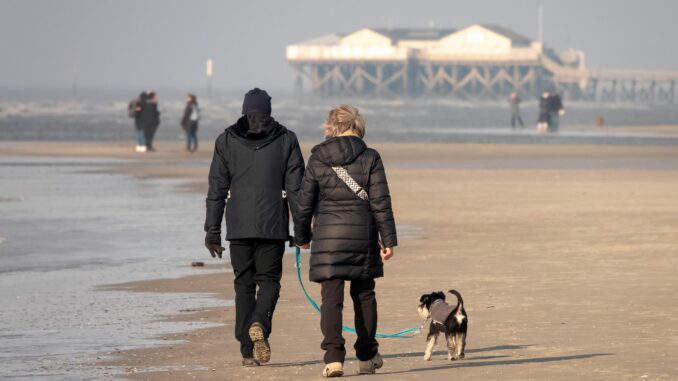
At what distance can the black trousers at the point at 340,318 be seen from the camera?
8.41 m

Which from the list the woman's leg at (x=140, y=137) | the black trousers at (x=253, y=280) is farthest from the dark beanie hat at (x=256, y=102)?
the woman's leg at (x=140, y=137)

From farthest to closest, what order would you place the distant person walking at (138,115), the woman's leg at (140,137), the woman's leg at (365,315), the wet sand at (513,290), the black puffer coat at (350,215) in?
the woman's leg at (140,137) < the distant person walking at (138,115) < the wet sand at (513,290) < the woman's leg at (365,315) < the black puffer coat at (350,215)

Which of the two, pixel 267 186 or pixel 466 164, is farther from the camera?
pixel 466 164

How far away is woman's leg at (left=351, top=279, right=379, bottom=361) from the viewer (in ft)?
27.8

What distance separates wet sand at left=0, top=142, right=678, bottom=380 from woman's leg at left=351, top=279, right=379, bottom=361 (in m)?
0.16

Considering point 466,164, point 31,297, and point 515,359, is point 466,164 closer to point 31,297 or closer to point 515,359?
point 31,297

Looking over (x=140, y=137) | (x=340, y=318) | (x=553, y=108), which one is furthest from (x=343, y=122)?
(x=553, y=108)

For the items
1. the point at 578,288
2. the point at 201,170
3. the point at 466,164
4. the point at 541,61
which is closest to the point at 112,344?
the point at 578,288

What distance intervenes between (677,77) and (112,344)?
141 meters

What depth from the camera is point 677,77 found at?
481ft

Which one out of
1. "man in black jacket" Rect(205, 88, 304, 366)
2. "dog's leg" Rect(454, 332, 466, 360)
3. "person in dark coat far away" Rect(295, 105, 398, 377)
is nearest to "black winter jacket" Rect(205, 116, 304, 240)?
"man in black jacket" Rect(205, 88, 304, 366)

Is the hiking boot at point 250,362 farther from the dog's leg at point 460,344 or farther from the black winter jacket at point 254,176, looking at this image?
the dog's leg at point 460,344

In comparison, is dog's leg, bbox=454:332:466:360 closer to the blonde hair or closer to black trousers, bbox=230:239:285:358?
black trousers, bbox=230:239:285:358

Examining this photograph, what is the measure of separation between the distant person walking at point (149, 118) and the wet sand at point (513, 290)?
12.3m
